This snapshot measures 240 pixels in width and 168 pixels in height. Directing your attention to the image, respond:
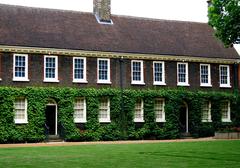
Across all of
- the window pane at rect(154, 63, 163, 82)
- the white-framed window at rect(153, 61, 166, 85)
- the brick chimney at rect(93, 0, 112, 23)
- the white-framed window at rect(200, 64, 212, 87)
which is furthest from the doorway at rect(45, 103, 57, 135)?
the white-framed window at rect(200, 64, 212, 87)

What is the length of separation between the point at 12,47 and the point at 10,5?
17.9 feet

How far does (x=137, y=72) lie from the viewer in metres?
39.5

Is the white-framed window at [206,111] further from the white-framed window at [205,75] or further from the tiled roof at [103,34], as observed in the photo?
the tiled roof at [103,34]

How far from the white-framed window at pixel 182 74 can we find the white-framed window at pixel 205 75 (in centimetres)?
163

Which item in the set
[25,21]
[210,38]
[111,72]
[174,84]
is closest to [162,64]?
[174,84]

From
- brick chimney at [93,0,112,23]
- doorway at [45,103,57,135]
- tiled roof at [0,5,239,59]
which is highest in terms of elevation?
brick chimney at [93,0,112,23]

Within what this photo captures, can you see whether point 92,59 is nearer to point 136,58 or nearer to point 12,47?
point 136,58

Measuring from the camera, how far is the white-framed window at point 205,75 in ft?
140

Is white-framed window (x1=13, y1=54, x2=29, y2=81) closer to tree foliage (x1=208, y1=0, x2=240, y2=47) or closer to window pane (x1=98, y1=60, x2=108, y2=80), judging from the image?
window pane (x1=98, y1=60, x2=108, y2=80)

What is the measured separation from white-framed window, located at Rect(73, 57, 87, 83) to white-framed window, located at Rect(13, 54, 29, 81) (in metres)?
3.76

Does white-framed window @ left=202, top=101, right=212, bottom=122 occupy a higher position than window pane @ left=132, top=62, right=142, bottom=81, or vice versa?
window pane @ left=132, top=62, right=142, bottom=81

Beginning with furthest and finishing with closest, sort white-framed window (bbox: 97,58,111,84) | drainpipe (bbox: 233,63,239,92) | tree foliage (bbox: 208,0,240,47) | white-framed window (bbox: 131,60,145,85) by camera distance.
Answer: drainpipe (bbox: 233,63,239,92)
white-framed window (bbox: 131,60,145,85)
white-framed window (bbox: 97,58,111,84)
tree foliage (bbox: 208,0,240,47)

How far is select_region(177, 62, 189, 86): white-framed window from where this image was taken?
136 ft

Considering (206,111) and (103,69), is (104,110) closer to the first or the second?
(103,69)
